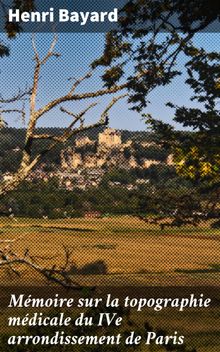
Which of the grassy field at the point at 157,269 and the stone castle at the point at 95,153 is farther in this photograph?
the grassy field at the point at 157,269

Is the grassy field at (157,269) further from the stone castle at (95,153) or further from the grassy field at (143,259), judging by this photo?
the stone castle at (95,153)

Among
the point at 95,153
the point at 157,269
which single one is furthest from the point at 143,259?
the point at 95,153

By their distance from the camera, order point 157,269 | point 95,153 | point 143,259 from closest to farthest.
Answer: point 95,153, point 157,269, point 143,259

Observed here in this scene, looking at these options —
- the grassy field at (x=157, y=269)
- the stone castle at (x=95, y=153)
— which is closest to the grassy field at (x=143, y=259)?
the grassy field at (x=157, y=269)

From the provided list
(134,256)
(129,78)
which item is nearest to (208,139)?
(129,78)

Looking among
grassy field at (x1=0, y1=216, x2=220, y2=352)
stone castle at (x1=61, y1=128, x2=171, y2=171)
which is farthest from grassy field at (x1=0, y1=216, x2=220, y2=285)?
stone castle at (x1=61, y1=128, x2=171, y2=171)

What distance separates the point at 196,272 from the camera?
42094mm

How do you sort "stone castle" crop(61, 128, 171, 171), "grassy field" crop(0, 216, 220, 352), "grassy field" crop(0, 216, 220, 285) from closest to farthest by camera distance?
"stone castle" crop(61, 128, 171, 171), "grassy field" crop(0, 216, 220, 352), "grassy field" crop(0, 216, 220, 285)

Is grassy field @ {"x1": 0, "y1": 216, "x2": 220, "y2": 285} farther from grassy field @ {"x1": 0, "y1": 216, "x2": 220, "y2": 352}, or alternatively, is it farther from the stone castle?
the stone castle

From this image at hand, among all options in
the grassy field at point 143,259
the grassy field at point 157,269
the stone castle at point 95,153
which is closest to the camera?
the stone castle at point 95,153

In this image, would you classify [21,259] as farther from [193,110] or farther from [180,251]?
[180,251]

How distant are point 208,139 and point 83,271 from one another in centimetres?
1619

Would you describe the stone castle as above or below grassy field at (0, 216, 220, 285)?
below

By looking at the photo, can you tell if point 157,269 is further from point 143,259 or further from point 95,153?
point 95,153
